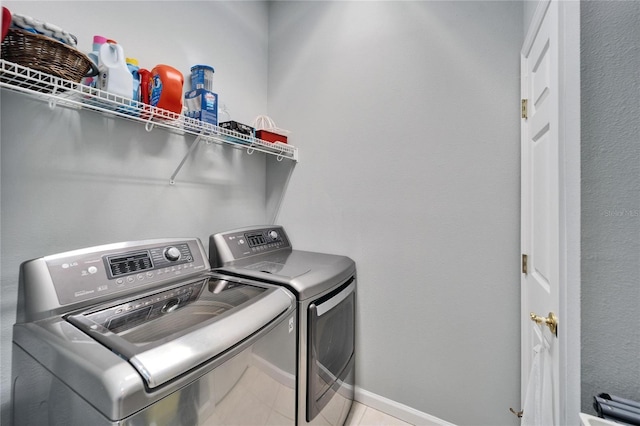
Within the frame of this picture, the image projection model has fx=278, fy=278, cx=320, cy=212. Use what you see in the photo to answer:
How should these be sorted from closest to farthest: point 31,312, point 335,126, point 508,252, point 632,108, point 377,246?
point 632,108
point 31,312
point 508,252
point 377,246
point 335,126

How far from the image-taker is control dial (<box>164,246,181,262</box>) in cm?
131

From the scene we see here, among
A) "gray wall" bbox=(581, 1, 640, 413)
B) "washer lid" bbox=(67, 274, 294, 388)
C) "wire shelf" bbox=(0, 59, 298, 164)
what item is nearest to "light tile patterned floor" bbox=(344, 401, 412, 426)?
"washer lid" bbox=(67, 274, 294, 388)

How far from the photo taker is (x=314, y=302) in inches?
51.1

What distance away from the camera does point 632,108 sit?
755 mm

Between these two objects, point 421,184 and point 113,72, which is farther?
point 421,184

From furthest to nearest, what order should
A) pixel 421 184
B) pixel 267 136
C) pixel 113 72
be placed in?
pixel 267 136 → pixel 421 184 → pixel 113 72

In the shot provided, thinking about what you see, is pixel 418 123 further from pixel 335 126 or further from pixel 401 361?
pixel 401 361

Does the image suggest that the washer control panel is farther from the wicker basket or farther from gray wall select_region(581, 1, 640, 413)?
gray wall select_region(581, 1, 640, 413)

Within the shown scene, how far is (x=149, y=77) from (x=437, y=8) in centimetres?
162

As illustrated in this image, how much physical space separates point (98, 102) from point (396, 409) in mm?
2258

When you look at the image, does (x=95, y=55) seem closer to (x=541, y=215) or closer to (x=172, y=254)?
(x=172, y=254)

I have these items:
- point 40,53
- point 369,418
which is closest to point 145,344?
point 40,53

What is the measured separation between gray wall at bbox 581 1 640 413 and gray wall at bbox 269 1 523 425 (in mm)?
693

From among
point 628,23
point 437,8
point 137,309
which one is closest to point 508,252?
point 628,23
